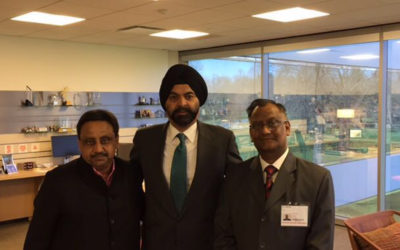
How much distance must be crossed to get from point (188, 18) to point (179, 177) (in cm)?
305

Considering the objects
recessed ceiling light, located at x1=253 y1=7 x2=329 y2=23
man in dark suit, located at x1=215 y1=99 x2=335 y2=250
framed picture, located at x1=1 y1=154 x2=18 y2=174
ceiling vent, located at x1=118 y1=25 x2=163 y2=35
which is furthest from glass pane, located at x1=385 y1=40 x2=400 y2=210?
framed picture, located at x1=1 y1=154 x2=18 y2=174

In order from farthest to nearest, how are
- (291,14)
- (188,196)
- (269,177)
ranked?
(291,14) < (188,196) < (269,177)

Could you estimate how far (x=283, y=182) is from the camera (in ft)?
5.76

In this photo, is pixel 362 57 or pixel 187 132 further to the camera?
pixel 362 57

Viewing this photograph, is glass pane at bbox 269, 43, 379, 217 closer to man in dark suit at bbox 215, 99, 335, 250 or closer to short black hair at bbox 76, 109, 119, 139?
man in dark suit at bbox 215, 99, 335, 250

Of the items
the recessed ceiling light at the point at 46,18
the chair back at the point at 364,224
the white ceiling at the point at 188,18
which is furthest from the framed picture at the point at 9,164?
the chair back at the point at 364,224

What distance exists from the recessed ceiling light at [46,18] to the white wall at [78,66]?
129cm

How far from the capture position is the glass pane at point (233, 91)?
6.94 metres

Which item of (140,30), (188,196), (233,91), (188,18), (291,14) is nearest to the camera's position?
(188,196)

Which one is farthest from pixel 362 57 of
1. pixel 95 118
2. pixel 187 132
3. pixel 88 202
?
pixel 88 202

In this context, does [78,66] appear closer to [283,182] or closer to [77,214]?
[77,214]

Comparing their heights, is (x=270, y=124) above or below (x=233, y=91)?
below

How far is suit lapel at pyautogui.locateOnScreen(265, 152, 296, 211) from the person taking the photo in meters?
1.73

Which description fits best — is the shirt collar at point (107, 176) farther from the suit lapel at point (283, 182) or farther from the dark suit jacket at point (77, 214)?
the suit lapel at point (283, 182)
